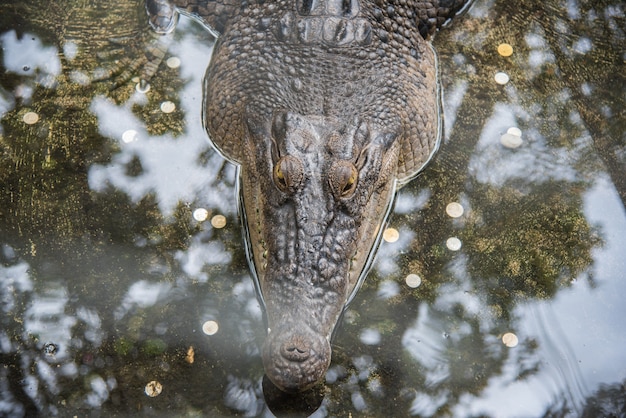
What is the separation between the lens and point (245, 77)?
4.21 metres

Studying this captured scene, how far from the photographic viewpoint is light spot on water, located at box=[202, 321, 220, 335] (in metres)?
3.58

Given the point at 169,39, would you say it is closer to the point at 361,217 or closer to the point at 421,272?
the point at 361,217

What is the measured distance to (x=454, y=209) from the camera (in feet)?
13.5

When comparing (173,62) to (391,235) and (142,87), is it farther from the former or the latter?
(391,235)

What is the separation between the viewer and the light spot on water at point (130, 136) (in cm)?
430

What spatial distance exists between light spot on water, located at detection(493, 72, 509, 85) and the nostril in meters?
2.54

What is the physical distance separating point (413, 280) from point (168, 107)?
196 centimetres

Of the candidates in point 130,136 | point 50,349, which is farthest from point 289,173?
point 50,349

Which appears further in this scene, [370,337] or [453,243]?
[453,243]

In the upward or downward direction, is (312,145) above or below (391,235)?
above

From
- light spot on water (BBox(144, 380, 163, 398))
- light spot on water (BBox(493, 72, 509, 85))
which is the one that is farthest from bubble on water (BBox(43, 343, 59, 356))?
light spot on water (BBox(493, 72, 509, 85))

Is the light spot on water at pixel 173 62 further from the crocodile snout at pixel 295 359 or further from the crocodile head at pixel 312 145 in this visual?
the crocodile snout at pixel 295 359

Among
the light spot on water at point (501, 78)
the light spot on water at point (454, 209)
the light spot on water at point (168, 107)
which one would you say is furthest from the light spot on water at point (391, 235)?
the light spot on water at point (168, 107)

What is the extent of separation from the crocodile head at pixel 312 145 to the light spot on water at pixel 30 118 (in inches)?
42.7
